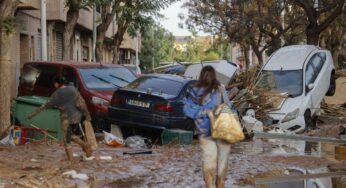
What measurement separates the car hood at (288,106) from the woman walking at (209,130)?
8.44 m

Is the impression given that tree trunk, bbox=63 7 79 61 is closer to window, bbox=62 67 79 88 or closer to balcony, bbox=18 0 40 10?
balcony, bbox=18 0 40 10

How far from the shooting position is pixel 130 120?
12953 millimetres

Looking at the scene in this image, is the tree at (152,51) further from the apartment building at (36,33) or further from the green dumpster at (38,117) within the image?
the green dumpster at (38,117)

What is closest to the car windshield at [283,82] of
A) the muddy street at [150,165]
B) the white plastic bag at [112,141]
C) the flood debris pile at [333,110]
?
the flood debris pile at [333,110]

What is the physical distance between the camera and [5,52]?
1204cm

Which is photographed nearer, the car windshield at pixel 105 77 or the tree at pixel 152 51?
the car windshield at pixel 105 77

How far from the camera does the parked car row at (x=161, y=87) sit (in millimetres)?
12797

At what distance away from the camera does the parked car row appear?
12797 mm

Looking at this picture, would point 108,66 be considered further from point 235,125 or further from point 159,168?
point 235,125

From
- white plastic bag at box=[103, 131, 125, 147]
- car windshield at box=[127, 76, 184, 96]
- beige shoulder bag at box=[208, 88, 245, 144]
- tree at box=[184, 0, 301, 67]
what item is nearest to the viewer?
beige shoulder bag at box=[208, 88, 245, 144]

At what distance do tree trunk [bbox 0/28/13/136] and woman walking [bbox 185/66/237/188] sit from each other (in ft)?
19.1

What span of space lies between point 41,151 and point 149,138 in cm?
271

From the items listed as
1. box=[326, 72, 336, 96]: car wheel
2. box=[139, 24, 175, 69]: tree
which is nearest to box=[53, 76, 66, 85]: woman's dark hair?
box=[326, 72, 336, 96]: car wheel

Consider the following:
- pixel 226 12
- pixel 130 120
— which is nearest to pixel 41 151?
pixel 130 120
